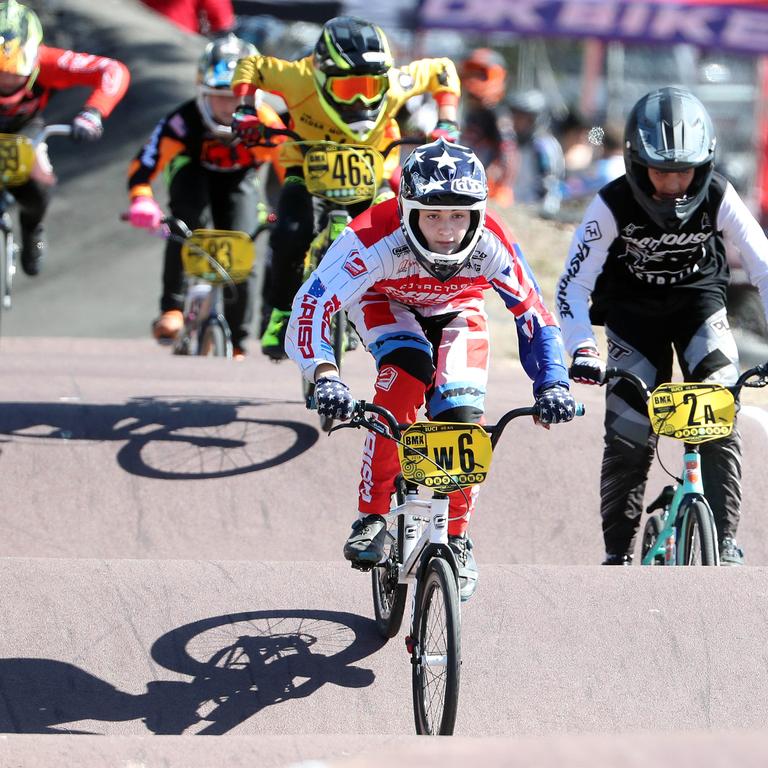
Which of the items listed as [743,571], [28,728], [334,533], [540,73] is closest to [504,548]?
[334,533]

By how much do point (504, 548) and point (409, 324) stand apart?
2.36 meters

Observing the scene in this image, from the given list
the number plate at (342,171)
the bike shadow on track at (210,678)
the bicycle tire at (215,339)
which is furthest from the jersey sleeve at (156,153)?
the bike shadow on track at (210,678)

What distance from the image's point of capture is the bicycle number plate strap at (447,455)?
197 inches

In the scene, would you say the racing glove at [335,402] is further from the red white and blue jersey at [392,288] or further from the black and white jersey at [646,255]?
the black and white jersey at [646,255]

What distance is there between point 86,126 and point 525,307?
520 cm

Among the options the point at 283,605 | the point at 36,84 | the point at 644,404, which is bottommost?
the point at 283,605

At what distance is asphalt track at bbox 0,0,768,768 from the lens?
5.12m

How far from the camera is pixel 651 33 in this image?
61.7ft

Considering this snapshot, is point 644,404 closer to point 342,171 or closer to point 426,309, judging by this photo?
point 426,309

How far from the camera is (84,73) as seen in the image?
421 inches

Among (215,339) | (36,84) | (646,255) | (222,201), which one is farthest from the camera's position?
(222,201)

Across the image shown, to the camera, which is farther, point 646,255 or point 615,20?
point 615,20

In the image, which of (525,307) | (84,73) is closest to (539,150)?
(84,73)

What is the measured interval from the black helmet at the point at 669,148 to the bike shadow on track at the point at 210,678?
89.4 inches
